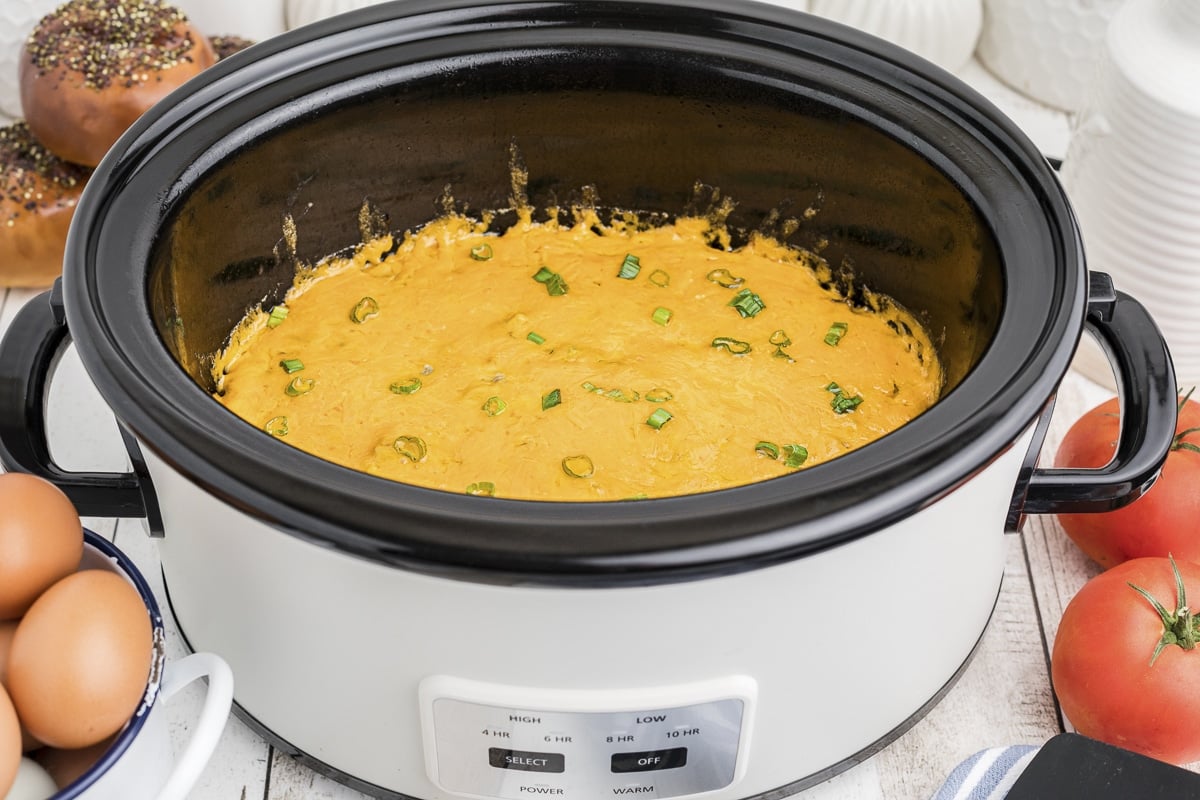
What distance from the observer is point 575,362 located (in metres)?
1.82

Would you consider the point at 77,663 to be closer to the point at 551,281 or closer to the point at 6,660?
the point at 6,660

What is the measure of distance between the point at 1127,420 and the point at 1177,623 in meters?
0.25

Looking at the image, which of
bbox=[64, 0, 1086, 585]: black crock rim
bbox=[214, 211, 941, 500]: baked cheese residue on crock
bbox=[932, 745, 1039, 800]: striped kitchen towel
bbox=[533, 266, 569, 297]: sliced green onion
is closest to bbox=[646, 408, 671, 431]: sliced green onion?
bbox=[214, 211, 941, 500]: baked cheese residue on crock

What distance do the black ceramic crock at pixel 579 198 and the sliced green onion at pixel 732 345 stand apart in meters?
0.25

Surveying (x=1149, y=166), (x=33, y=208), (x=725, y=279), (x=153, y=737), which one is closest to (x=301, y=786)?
(x=153, y=737)

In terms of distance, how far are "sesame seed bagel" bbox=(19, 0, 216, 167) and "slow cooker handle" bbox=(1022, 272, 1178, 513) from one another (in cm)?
151

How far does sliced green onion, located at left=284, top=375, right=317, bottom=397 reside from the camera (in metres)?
1.77

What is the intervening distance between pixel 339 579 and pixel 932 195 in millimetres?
942

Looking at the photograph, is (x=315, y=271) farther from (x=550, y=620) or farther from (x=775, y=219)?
(x=550, y=620)

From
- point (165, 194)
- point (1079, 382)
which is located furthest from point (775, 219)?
point (165, 194)

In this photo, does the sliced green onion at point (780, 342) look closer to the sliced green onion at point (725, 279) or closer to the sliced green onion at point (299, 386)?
the sliced green onion at point (725, 279)

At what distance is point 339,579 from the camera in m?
1.28

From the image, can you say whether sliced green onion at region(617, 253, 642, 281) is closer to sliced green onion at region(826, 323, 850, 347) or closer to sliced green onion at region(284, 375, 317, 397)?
Result: sliced green onion at region(826, 323, 850, 347)

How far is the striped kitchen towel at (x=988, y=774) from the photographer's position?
5.02ft
